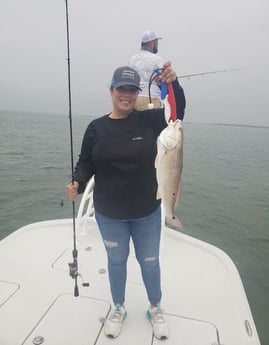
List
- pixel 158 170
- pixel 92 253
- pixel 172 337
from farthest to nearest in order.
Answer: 1. pixel 92 253
2. pixel 172 337
3. pixel 158 170

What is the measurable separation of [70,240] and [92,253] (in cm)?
57

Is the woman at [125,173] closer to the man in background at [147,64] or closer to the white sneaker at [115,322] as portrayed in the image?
the white sneaker at [115,322]

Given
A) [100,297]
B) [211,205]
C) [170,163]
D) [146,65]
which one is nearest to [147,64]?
[146,65]

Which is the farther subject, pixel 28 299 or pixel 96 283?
pixel 96 283

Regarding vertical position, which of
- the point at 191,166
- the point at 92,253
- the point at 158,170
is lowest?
the point at 191,166

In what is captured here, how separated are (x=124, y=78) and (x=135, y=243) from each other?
5.01 ft

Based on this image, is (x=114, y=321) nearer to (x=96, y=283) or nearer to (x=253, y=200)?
(x=96, y=283)

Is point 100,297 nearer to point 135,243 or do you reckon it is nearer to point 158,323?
point 158,323

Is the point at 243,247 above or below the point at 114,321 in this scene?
below

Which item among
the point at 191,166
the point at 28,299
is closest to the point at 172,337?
the point at 28,299

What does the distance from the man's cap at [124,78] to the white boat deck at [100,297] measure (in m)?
2.40

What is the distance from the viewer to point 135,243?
290 centimetres

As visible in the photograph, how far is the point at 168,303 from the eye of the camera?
3480mm

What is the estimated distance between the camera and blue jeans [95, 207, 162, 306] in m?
2.78
